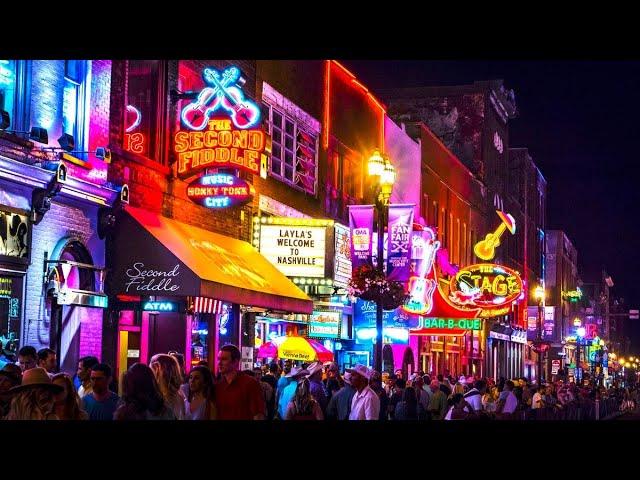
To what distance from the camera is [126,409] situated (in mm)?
9180

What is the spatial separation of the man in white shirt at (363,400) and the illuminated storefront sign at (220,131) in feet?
25.4

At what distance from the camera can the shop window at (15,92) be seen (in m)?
17.6

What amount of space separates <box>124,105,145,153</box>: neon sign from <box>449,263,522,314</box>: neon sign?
69.5 feet

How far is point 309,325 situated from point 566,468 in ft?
88.2

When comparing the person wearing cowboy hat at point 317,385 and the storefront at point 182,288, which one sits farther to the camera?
the storefront at point 182,288

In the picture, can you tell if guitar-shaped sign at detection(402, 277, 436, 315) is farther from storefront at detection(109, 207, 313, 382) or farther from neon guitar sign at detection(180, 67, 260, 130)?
neon guitar sign at detection(180, 67, 260, 130)

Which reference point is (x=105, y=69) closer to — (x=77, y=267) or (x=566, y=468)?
(x=77, y=267)

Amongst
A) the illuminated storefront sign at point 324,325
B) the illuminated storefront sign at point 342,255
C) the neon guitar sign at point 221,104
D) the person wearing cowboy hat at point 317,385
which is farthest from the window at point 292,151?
the person wearing cowboy hat at point 317,385

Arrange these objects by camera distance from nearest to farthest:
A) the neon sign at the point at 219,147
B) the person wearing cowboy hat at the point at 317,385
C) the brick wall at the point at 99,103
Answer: the person wearing cowboy hat at the point at 317,385 → the brick wall at the point at 99,103 → the neon sign at the point at 219,147

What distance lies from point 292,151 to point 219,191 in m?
8.62

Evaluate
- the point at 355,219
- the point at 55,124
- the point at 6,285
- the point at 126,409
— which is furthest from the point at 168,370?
the point at 355,219

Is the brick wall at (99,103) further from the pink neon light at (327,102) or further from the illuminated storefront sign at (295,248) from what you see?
the pink neon light at (327,102)

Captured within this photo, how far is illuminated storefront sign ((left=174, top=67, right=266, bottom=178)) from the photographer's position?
22781mm

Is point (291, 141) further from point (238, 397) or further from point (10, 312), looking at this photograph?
point (238, 397)
